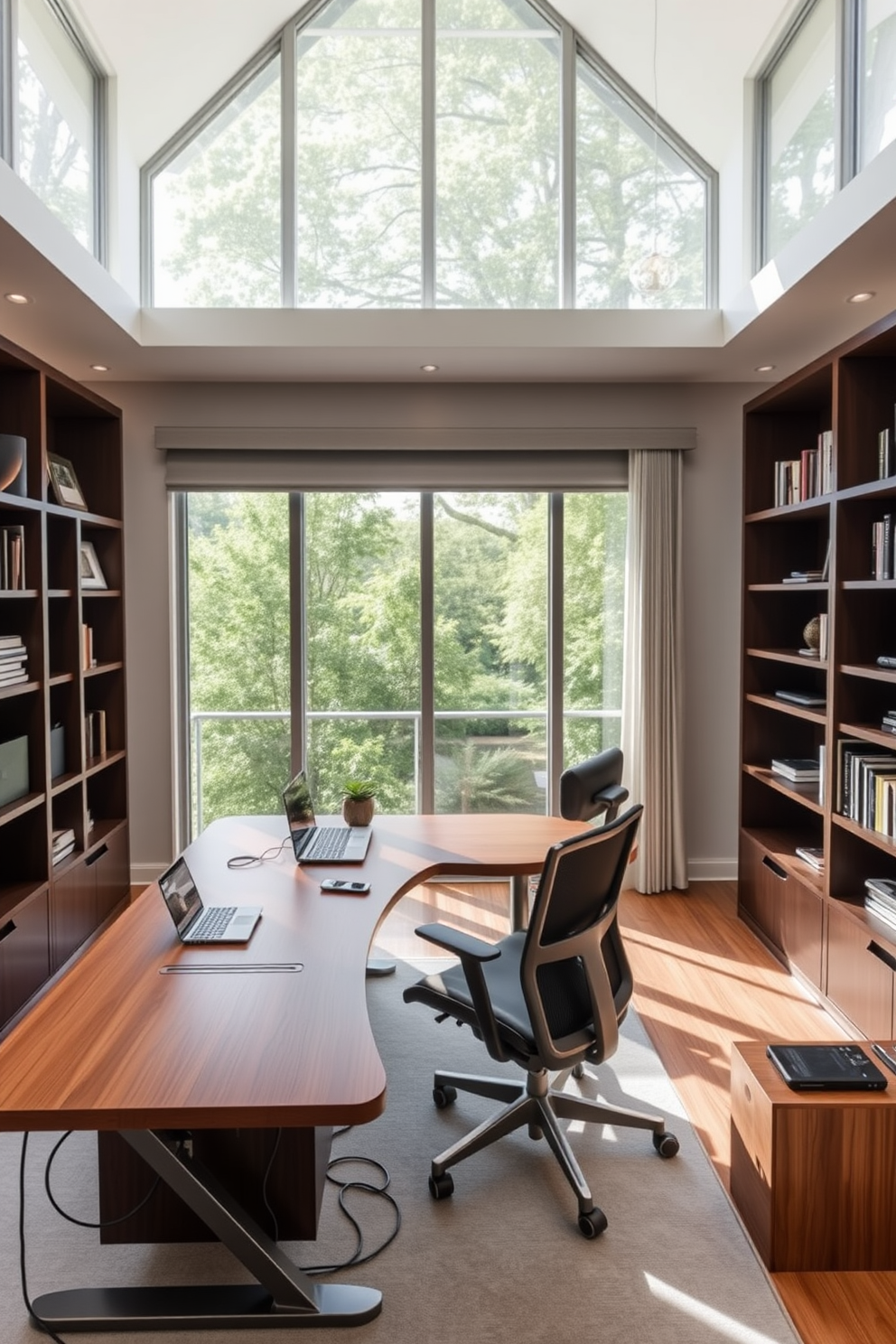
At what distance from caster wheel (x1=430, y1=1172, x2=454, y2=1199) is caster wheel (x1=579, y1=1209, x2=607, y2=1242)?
33 cm

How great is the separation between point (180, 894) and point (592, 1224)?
1.23 metres

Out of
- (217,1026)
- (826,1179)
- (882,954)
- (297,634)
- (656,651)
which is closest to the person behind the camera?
(217,1026)

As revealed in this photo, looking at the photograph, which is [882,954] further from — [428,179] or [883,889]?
[428,179]

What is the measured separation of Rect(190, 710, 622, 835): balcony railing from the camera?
4.62 m


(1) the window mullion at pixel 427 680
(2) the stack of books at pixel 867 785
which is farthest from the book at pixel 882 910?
(1) the window mullion at pixel 427 680

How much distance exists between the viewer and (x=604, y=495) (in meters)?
4.59

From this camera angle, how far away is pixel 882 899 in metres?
2.84

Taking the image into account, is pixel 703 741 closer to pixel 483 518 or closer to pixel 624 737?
pixel 624 737

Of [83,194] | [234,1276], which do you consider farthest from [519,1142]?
[83,194]

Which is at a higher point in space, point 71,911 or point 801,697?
point 801,697

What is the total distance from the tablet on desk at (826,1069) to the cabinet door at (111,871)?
2.93m

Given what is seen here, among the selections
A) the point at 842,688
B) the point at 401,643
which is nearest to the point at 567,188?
the point at 401,643

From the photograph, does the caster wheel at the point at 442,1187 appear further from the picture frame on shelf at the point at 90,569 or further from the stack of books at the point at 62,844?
the picture frame on shelf at the point at 90,569

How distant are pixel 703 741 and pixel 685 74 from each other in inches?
122
